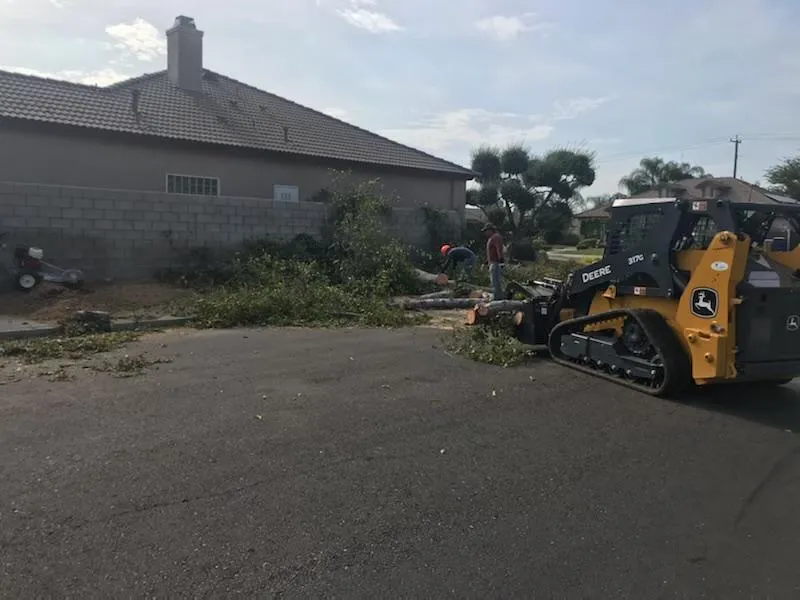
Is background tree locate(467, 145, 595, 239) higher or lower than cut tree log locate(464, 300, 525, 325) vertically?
higher

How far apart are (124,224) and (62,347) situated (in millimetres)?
6502

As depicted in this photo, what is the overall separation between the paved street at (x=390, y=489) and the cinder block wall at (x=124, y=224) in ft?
24.9

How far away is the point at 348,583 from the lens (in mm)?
3275

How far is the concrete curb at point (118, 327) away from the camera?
9.56m

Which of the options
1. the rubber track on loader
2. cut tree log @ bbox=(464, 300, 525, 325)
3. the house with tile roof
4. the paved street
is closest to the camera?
the paved street

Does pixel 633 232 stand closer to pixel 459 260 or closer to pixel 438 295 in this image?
pixel 438 295

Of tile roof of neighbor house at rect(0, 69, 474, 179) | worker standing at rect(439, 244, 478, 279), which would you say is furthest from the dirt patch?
worker standing at rect(439, 244, 478, 279)

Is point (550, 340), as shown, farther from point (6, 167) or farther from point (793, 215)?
point (6, 167)

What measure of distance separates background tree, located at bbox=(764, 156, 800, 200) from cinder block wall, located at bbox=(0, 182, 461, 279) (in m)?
47.8

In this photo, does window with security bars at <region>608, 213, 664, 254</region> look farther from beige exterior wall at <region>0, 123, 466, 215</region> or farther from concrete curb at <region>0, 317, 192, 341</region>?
beige exterior wall at <region>0, 123, 466, 215</region>

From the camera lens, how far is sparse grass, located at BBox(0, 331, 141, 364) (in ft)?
26.8

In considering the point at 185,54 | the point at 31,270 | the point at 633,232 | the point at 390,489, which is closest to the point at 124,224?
the point at 31,270

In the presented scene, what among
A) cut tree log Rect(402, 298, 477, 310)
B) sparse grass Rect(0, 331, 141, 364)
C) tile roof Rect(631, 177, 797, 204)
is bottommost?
sparse grass Rect(0, 331, 141, 364)

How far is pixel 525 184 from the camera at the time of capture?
137ft
